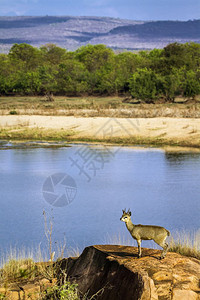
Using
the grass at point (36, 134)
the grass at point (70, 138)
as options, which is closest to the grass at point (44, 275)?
the grass at point (70, 138)

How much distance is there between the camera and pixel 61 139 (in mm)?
35625

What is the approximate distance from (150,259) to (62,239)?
6.77 m

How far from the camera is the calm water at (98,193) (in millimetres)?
14438

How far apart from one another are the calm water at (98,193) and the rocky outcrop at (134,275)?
3964mm

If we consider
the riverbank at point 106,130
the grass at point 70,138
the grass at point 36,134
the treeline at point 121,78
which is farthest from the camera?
the treeline at point 121,78

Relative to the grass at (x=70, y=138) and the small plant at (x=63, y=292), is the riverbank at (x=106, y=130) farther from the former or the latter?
the small plant at (x=63, y=292)

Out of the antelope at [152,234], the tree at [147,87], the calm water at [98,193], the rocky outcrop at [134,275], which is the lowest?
the calm water at [98,193]

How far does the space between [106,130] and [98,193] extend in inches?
643

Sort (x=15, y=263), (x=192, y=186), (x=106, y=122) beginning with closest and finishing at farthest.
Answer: (x=15, y=263)
(x=192, y=186)
(x=106, y=122)

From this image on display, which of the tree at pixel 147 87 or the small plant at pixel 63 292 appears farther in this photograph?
the tree at pixel 147 87

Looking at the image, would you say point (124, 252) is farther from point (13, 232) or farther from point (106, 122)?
point (106, 122)

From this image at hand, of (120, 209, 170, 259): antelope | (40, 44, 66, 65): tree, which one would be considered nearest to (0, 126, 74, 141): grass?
(120, 209, 170, 259): antelope

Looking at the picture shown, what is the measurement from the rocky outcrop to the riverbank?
24734mm

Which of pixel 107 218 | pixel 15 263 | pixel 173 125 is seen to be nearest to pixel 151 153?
pixel 173 125
